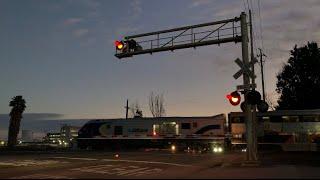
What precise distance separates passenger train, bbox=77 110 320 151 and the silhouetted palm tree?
691 inches

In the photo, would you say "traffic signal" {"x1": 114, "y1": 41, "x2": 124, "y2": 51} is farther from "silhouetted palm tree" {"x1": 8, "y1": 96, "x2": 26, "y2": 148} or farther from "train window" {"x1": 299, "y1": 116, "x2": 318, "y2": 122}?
"silhouetted palm tree" {"x1": 8, "y1": 96, "x2": 26, "y2": 148}

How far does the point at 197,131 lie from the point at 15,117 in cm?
3585

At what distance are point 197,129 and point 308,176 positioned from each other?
34.5 m

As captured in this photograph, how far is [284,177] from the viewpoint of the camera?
15812 millimetres

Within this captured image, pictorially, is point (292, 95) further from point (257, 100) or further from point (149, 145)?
point (257, 100)

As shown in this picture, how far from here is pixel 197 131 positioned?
5056 cm

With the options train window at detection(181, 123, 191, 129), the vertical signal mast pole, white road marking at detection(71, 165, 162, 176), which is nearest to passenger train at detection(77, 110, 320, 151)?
train window at detection(181, 123, 191, 129)

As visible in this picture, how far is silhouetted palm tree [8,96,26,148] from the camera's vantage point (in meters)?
71.1

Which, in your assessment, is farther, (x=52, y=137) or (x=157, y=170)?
(x=52, y=137)

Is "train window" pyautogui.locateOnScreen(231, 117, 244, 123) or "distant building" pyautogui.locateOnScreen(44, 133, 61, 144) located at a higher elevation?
"distant building" pyautogui.locateOnScreen(44, 133, 61, 144)

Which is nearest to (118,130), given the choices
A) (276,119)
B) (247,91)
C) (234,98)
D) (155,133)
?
(155,133)

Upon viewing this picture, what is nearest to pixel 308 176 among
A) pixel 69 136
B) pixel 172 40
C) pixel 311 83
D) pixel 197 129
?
pixel 172 40

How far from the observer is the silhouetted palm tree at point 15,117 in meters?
71.1

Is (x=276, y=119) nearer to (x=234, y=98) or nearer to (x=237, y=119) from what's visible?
(x=237, y=119)
